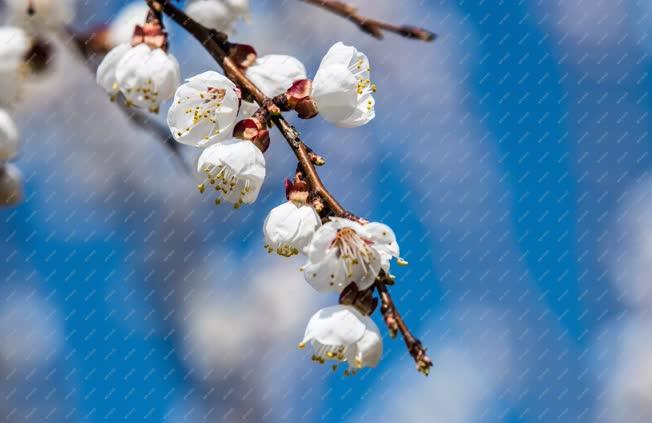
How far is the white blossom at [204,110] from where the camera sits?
1491 mm

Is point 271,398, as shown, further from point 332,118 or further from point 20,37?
point 332,118

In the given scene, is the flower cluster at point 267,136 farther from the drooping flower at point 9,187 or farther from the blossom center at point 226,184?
the drooping flower at point 9,187

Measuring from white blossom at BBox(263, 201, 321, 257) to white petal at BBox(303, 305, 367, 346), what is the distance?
0.12 meters

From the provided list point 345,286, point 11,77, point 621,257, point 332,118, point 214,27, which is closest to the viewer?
point 345,286

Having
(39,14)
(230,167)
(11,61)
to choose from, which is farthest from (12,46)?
(230,167)

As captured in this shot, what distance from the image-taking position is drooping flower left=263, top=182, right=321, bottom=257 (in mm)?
1381

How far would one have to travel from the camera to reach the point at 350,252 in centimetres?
129

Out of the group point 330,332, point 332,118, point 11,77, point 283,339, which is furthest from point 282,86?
point 283,339

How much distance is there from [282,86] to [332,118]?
16cm

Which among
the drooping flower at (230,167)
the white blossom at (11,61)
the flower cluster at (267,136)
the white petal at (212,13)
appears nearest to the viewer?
the flower cluster at (267,136)

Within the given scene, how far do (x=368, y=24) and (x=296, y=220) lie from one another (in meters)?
0.40

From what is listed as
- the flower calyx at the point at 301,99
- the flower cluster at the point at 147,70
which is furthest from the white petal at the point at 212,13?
the flower calyx at the point at 301,99

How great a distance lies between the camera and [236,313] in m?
5.29

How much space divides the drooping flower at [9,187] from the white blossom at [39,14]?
1.27ft
